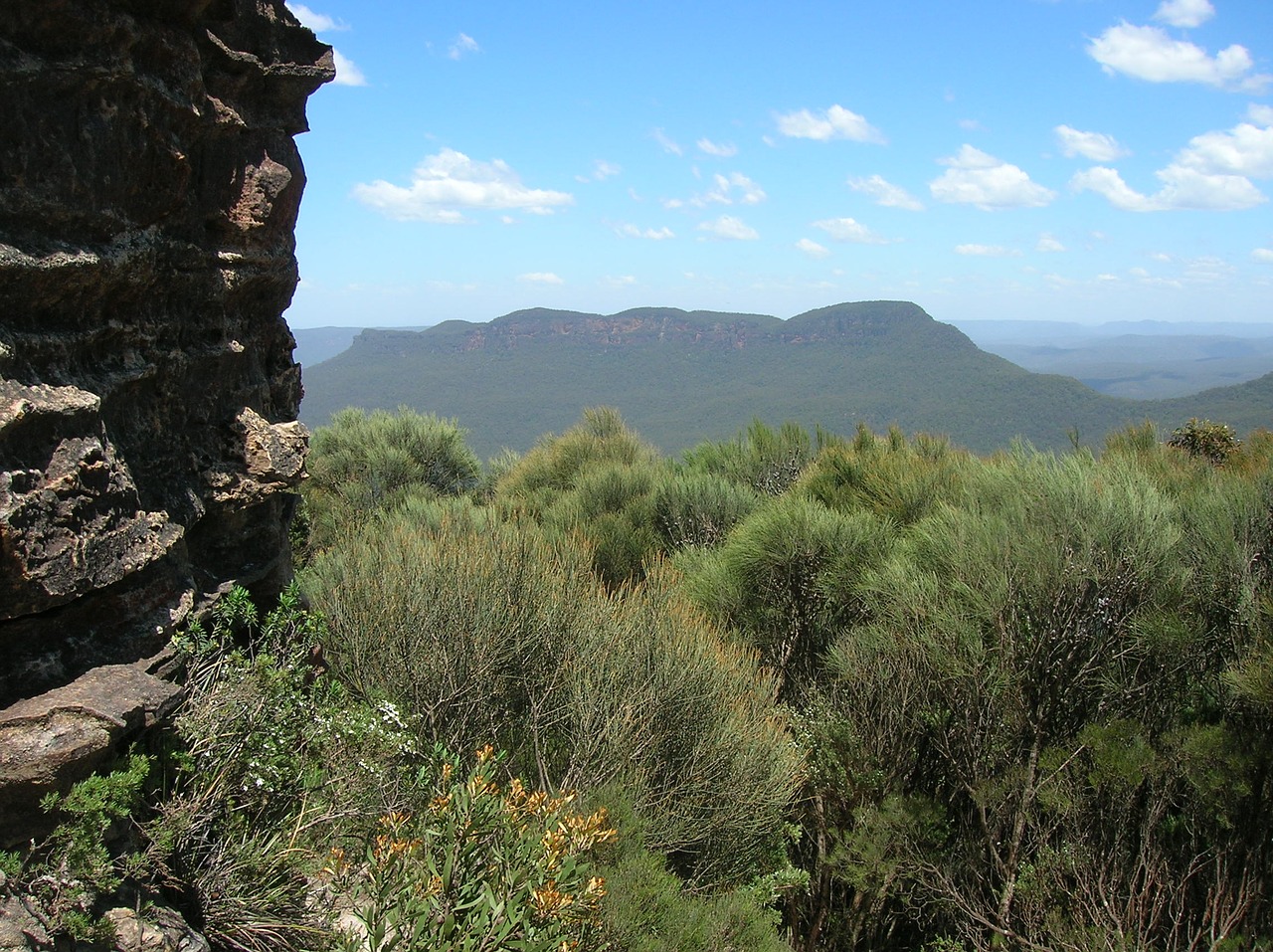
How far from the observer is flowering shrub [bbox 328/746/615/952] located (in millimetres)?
3436

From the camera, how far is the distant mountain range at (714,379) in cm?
8562

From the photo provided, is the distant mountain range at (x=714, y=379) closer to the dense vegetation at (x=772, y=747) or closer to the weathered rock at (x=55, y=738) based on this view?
the dense vegetation at (x=772, y=747)

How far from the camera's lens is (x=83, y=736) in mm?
3113

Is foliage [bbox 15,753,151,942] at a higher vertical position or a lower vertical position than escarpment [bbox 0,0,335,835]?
lower

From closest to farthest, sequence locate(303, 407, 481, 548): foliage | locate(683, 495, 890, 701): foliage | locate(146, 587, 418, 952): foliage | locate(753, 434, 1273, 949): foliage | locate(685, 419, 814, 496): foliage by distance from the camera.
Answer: locate(146, 587, 418, 952): foliage, locate(753, 434, 1273, 949): foliage, locate(683, 495, 890, 701): foliage, locate(685, 419, 814, 496): foliage, locate(303, 407, 481, 548): foliage

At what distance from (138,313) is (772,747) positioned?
5031 mm

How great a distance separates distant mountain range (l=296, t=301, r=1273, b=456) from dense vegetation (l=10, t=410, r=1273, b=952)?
2340 inches

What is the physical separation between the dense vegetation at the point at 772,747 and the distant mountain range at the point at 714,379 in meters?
59.4

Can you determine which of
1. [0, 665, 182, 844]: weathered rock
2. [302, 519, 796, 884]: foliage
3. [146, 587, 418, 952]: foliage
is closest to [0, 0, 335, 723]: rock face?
[0, 665, 182, 844]: weathered rock

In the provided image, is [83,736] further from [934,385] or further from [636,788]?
[934,385]

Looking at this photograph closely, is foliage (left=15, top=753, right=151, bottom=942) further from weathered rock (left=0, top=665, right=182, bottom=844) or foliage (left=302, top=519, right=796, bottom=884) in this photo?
foliage (left=302, top=519, right=796, bottom=884)

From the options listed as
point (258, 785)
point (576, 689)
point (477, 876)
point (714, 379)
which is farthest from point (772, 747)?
point (714, 379)

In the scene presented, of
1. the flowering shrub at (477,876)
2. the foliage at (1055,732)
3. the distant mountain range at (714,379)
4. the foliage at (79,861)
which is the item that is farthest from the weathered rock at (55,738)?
the distant mountain range at (714,379)

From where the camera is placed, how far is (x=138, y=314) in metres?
3.95
